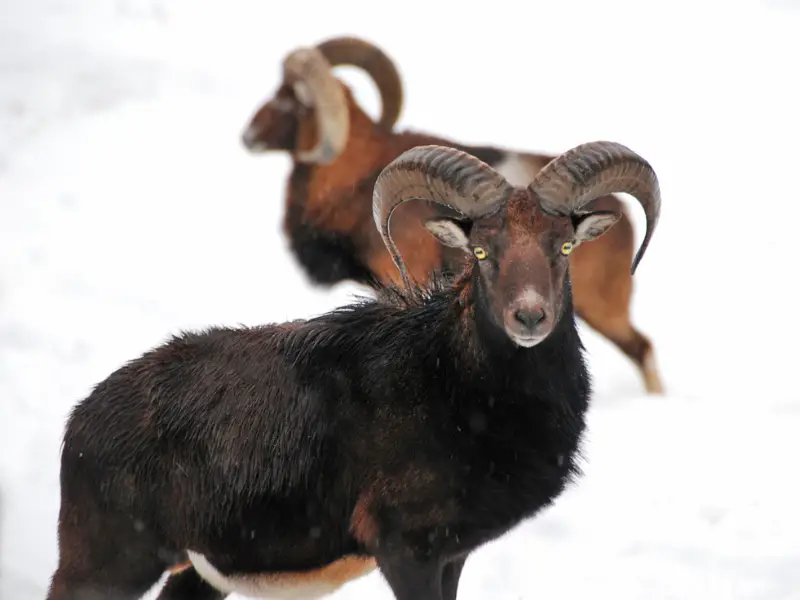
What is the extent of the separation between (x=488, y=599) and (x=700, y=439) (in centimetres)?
278

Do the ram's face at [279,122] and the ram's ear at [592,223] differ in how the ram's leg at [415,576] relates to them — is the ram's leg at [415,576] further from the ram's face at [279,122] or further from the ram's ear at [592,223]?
the ram's face at [279,122]

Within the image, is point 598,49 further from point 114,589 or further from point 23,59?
point 114,589

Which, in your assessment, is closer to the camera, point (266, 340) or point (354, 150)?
point (266, 340)

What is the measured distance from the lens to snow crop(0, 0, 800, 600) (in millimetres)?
8578

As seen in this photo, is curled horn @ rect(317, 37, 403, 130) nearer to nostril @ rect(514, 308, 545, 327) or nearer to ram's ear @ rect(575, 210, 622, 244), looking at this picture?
ram's ear @ rect(575, 210, 622, 244)

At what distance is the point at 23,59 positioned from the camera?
1939 cm

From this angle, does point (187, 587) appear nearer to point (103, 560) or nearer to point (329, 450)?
point (103, 560)

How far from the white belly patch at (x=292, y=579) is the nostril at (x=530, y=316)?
56.7 inches

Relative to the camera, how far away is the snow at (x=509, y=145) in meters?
8.58

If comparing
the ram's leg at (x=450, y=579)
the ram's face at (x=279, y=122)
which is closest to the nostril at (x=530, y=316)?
the ram's leg at (x=450, y=579)

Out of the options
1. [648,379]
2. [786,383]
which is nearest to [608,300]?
[648,379]

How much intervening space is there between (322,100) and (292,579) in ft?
24.0

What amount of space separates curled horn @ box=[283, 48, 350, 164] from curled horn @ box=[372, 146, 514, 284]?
6.28m

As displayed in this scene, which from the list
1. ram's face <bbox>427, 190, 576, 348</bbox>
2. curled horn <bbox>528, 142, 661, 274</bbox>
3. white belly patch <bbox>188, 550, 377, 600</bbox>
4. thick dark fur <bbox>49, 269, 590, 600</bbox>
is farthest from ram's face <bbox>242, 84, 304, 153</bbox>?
white belly patch <bbox>188, 550, 377, 600</bbox>
